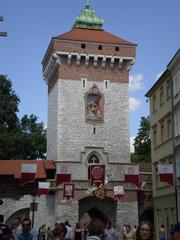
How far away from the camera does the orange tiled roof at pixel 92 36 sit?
135 ft

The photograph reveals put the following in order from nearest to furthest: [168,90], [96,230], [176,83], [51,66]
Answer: [96,230], [176,83], [168,90], [51,66]

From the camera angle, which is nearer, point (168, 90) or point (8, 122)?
point (168, 90)

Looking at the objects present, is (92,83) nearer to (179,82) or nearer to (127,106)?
(127,106)

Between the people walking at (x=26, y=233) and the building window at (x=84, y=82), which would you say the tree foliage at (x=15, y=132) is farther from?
the people walking at (x=26, y=233)

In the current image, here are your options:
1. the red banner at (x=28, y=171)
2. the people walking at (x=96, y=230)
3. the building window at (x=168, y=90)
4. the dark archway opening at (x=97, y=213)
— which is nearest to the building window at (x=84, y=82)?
the building window at (x=168, y=90)

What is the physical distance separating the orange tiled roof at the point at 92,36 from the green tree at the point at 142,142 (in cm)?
1405

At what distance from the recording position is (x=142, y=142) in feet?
180

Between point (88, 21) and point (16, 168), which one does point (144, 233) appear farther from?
point (88, 21)

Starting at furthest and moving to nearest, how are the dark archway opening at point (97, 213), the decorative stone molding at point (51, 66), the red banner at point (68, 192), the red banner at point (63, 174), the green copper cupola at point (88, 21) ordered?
the green copper cupola at point (88, 21) < the decorative stone molding at point (51, 66) < the dark archway opening at point (97, 213) < the red banner at point (68, 192) < the red banner at point (63, 174)

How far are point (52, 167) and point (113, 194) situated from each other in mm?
5277

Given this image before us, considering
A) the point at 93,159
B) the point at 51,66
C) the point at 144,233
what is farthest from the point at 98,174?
the point at 144,233

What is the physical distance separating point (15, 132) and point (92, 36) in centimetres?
1302

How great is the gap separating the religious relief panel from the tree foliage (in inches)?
388

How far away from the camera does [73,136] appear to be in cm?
3938
